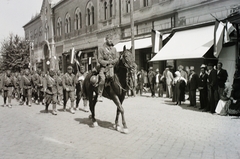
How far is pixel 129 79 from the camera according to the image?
701 cm

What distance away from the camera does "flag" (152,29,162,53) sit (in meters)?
17.2

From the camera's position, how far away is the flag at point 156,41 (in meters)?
17.2

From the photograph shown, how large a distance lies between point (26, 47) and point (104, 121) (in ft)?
103

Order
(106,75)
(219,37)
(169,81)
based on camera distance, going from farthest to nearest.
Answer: (169,81)
(219,37)
(106,75)

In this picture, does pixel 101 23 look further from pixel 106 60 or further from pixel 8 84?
pixel 106 60

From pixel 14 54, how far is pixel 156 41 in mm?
23099

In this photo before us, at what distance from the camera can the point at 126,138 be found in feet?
21.0

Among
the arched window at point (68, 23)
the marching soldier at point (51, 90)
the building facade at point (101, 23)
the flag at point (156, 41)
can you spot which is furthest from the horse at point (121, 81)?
the arched window at point (68, 23)

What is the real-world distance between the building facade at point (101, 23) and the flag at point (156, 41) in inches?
49.5

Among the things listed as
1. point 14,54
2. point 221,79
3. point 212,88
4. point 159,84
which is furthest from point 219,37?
point 14,54

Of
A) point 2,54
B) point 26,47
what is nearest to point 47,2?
point 26,47

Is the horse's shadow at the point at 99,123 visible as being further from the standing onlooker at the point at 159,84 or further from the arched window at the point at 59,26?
the arched window at the point at 59,26

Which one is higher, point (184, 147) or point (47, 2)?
point (47, 2)

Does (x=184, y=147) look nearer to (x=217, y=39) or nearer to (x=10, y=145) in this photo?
(x=10, y=145)
